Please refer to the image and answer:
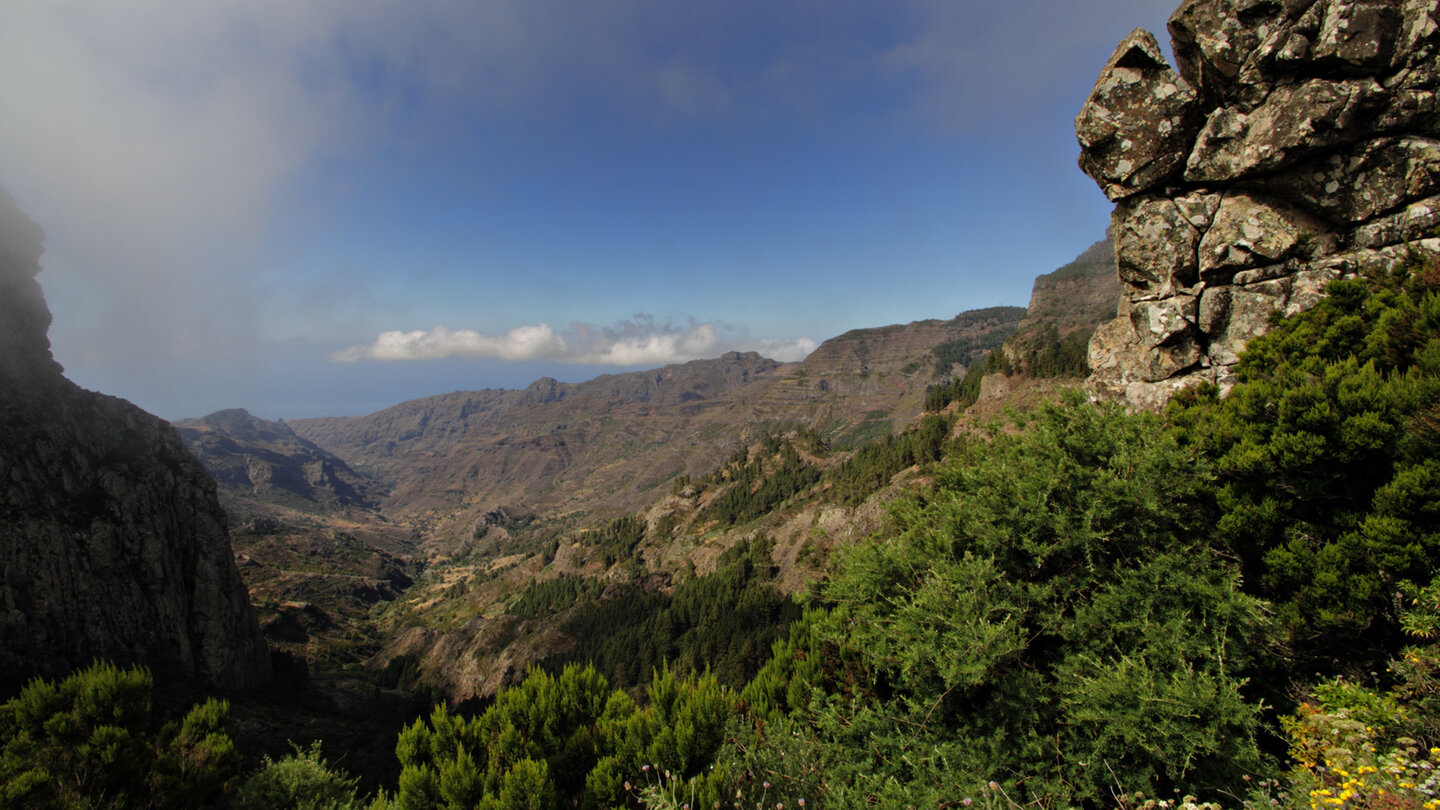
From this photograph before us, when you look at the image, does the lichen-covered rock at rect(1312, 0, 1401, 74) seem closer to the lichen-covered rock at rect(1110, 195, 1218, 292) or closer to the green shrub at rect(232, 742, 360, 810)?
the lichen-covered rock at rect(1110, 195, 1218, 292)

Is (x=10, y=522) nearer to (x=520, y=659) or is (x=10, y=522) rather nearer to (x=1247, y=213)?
(x=520, y=659)

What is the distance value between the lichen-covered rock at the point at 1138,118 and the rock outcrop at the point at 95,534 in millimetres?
133014

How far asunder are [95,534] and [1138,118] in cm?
15237

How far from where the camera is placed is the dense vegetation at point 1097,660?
372 inches

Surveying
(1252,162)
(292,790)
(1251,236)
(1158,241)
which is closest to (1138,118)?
(1252,162)

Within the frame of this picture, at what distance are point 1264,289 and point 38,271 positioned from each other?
21287cm

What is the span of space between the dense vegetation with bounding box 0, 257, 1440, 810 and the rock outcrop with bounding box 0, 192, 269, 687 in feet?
373

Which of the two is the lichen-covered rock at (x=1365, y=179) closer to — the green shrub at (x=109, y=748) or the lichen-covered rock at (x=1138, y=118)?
the lichen-covered rock at (x=1138, y=118)

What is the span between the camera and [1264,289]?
19891 mm

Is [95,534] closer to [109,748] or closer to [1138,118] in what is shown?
[109,748]

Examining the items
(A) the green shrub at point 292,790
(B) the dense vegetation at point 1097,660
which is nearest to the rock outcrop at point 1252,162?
(B) the dense vegetation at point 1097,660

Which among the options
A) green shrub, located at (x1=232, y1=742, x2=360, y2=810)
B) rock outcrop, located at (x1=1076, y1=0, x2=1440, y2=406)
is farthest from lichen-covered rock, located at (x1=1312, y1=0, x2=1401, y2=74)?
green shrub, located at (x1=232, y1=742, x2=360, y2=810)

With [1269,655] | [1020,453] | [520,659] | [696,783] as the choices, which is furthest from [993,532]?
[520,659]

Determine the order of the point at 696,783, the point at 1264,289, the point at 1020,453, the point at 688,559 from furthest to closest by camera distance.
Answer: the point at 688,559, the point at 1264,289, the point at 1020,453, the point at 696,783
